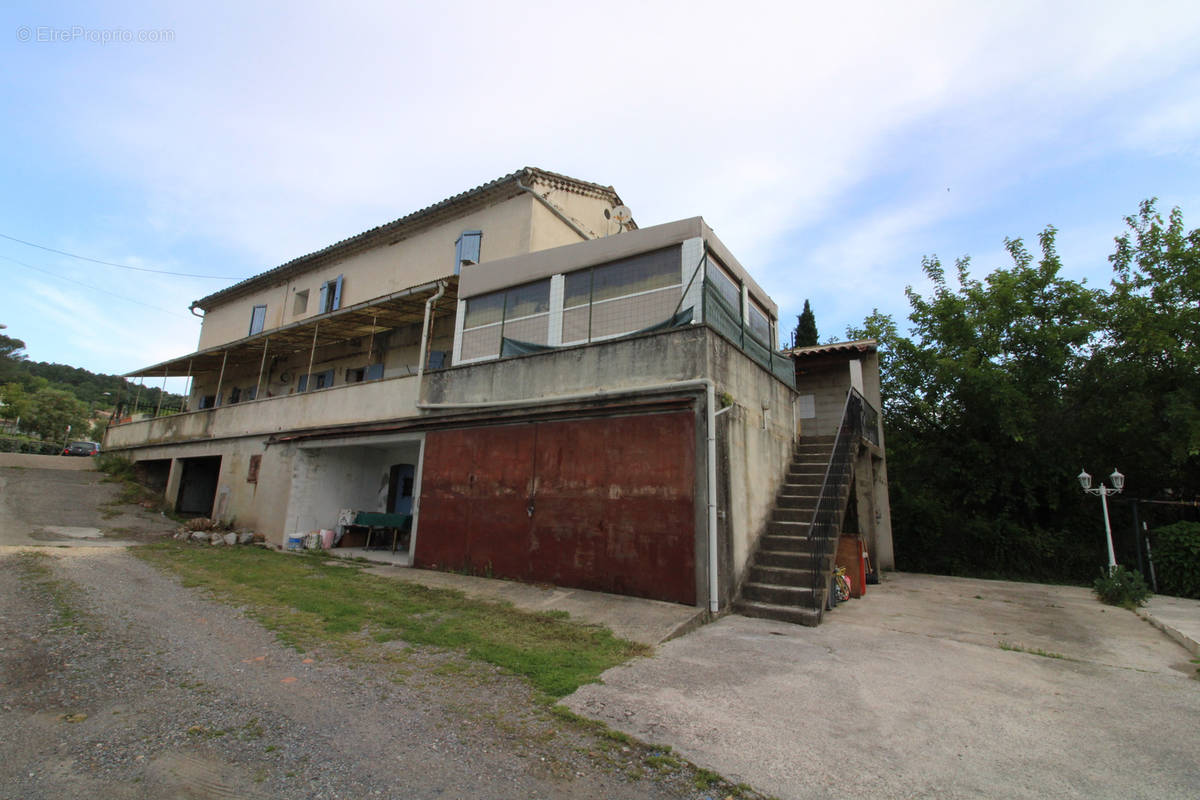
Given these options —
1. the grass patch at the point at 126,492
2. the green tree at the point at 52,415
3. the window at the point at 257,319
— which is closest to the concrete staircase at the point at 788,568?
the grass patch at the point at 126,492

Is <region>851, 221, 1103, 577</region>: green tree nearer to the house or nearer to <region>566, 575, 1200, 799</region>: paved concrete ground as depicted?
the house

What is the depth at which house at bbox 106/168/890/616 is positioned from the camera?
293 inches

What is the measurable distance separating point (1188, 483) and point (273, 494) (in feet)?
71.6

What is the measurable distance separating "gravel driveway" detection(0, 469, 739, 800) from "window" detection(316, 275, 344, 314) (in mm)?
13569

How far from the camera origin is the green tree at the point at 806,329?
81.4 feet

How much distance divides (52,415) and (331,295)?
176 ft

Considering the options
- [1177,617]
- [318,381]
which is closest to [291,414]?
[318,381]

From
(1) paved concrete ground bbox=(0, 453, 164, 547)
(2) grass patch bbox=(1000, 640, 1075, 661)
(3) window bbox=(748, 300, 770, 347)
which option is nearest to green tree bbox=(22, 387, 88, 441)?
(1) paved concrete ground bbox=(0, 453, 164, 547)

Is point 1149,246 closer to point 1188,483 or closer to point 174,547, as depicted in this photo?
point 1188,483

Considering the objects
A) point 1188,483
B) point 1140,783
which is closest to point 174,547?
point 1140,783

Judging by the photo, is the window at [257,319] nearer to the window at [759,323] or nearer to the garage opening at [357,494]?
the garage opening at [357,494]

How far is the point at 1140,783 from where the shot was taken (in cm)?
299

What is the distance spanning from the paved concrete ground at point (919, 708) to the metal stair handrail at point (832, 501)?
60 centimetres

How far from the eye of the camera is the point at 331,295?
17.8 m
